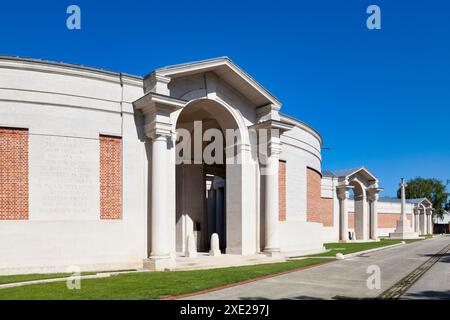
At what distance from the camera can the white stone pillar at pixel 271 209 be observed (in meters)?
20.9

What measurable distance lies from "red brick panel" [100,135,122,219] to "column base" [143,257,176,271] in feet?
6.76

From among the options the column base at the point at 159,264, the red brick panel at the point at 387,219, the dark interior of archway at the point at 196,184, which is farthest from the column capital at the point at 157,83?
the red brick panel at the point at 387,219

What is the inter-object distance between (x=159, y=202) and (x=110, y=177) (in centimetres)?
210

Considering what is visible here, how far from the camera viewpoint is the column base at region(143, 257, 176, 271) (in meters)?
16.5

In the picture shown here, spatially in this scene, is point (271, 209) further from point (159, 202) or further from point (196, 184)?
point (159, 202)

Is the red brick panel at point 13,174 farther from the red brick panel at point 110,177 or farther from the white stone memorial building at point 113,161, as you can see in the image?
the red brick panel at point 110,177

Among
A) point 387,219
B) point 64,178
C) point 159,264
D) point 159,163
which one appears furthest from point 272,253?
point 387,219

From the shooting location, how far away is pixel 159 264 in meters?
16.6

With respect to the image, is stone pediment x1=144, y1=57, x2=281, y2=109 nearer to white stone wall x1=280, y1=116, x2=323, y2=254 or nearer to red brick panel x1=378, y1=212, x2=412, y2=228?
white stone wall x1=280, y1=116, x2=323, y2=254

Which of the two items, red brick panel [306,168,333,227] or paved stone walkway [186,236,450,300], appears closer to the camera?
paved stone walkway [186,236,450,300]

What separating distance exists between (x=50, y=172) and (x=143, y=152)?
358 cm

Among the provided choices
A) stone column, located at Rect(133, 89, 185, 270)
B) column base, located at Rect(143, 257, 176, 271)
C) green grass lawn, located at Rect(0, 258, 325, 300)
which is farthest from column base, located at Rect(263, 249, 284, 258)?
column base, located at Rect(143, 257, 176, 271)
